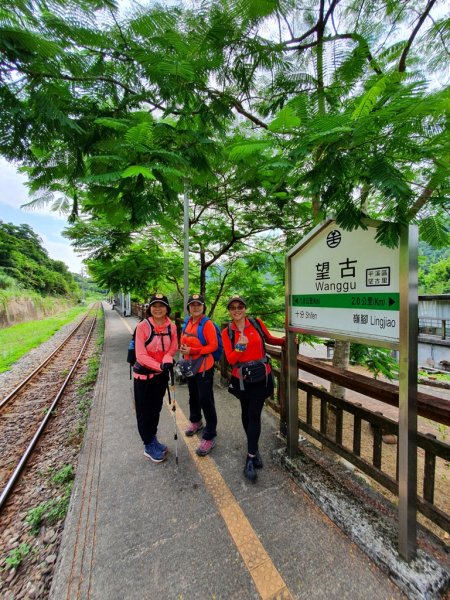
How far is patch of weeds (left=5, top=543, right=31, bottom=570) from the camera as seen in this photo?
2193 mm

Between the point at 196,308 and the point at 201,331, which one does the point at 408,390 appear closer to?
A: the point at 201,331

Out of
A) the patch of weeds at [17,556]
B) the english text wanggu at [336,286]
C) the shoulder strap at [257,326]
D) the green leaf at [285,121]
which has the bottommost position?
the patch of weeds at [17,556]

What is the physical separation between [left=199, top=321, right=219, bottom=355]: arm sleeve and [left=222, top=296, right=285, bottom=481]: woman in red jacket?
1.07 ft

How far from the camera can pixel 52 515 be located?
105 inches

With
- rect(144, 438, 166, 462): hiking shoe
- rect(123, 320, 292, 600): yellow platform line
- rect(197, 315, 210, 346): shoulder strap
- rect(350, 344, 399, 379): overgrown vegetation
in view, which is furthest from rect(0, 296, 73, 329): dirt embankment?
rect(350, 344, 399, 379): overgrown vegetation

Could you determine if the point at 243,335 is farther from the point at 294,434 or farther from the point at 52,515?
the point at 52,515

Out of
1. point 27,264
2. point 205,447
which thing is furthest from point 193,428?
point 27,264

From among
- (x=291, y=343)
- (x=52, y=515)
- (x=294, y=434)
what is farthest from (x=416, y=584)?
(x=52, y=515)

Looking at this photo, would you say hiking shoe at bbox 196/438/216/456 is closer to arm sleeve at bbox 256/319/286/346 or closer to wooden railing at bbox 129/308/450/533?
wooden railing at bbox 129/308/450/533

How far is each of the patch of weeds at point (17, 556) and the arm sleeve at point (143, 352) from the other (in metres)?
1.89

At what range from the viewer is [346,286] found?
84.0 inches

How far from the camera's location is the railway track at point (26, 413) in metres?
3.83

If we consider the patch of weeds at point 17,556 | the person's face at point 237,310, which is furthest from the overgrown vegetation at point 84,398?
the person's face at point 237,310

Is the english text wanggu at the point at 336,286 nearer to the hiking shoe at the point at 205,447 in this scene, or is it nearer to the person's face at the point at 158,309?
the person's face at the point at 158,309
